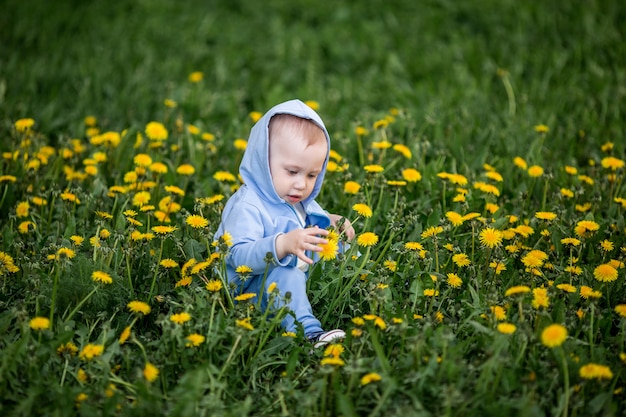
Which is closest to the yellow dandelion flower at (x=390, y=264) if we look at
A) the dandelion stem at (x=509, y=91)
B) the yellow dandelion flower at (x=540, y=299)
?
the yellow dandelion flower at (x=540, y=299)

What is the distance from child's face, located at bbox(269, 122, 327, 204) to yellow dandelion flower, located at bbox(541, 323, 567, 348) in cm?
106

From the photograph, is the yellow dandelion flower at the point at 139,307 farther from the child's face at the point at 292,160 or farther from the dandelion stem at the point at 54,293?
the child's face at the point at 292,160

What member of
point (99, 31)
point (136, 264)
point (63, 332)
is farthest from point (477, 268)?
A: point (99, 31)

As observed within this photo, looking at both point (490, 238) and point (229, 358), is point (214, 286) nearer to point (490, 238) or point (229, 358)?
point (229, 358)

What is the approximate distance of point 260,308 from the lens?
114 inches

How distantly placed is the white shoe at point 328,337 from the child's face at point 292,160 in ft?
1.80

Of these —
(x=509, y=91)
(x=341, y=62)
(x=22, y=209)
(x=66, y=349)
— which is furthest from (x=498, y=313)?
(x=341, y=62)

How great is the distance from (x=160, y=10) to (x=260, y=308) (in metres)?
5.03

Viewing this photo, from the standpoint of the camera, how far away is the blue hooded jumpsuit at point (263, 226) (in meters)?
2.85

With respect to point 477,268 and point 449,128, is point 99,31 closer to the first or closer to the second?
point 449,128

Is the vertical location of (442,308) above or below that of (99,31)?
below

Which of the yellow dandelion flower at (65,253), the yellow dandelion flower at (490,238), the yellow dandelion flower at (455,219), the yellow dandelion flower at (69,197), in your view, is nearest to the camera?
the yellow dandelion flower at (65,253)

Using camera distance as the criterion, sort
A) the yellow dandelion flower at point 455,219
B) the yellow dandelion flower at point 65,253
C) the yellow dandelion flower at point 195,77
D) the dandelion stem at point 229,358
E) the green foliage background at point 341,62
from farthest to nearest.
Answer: the yellow dandelion flower at point 195,77, the green foliage background at point 341,62, the yellow dandelion flower at point 455,219, the yellow dandelion flower at point 65,253, the dandelion stem at point 229,358

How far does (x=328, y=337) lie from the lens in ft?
9.17
